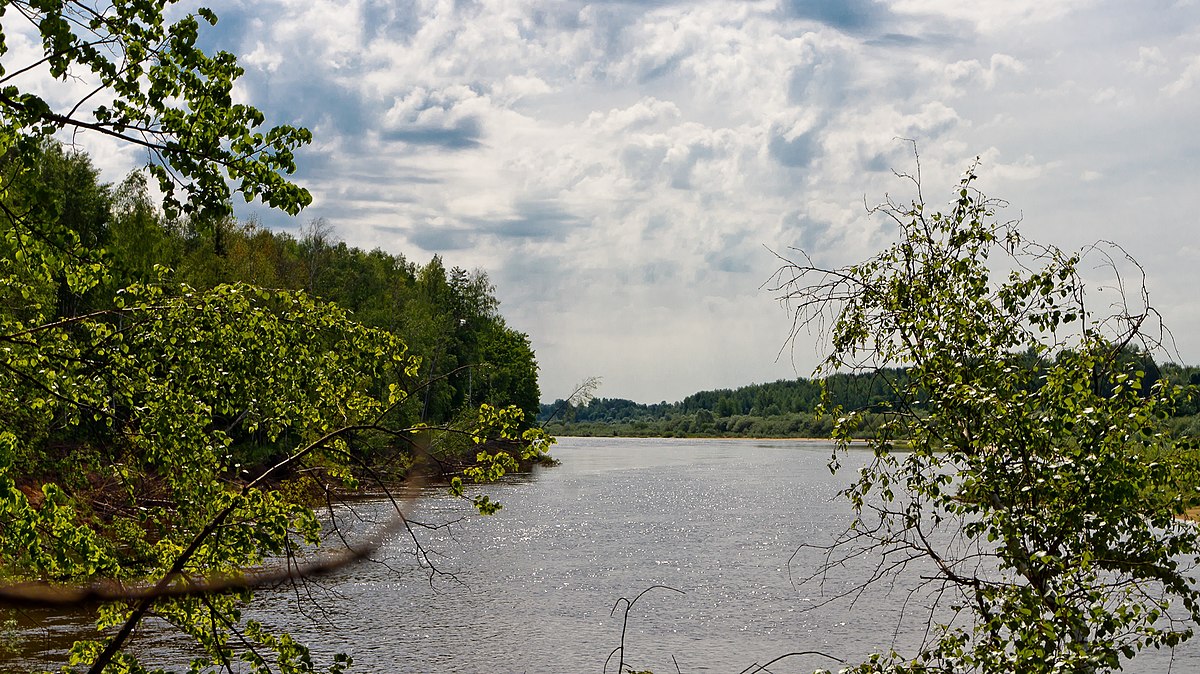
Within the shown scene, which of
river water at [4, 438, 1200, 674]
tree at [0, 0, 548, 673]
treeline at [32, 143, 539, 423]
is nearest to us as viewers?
tree at [0, 0, 548, 673]

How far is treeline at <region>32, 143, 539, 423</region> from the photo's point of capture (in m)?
41.5

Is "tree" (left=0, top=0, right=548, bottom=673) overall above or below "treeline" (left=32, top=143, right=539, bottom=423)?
below

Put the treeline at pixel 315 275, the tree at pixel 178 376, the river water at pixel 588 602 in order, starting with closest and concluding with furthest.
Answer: the tree at pixel 178 376, the river water at pixel 588 602, the treeline at pixel 315 275

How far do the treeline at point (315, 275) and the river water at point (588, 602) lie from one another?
5589 millimetres

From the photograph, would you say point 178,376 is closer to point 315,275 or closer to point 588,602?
point 588,602

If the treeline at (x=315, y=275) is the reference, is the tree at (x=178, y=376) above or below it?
below

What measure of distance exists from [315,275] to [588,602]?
46.5 m

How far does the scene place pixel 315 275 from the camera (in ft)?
230

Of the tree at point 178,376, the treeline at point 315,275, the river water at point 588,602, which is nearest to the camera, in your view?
the tree at point 178,376

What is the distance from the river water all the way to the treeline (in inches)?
220

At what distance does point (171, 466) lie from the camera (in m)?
7.60

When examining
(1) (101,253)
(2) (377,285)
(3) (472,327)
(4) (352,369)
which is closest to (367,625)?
(4) (352,369)

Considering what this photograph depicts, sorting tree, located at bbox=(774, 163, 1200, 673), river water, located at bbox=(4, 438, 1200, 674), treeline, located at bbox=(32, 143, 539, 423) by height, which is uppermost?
treeline, located at bbox=(32, 143, 539, 423)

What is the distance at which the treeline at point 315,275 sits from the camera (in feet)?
136
